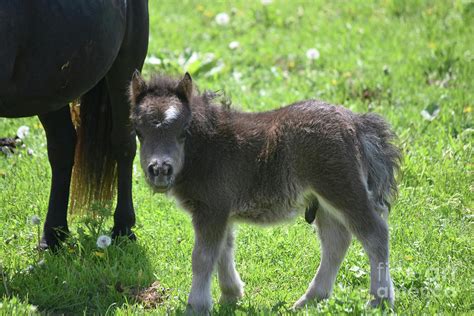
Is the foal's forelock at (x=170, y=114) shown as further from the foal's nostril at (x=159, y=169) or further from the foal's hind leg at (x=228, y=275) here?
the foal's hind leg at (x=228, y=275)

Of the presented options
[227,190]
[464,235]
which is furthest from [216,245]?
[464,235]

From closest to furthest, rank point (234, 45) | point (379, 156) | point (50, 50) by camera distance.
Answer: point (379, 156) < point (50, 50) < point (234, 45)

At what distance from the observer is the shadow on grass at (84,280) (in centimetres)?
546

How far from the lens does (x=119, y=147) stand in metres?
6.57

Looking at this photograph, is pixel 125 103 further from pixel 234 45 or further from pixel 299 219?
pixel 234 45

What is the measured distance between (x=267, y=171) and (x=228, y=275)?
2.35 feet

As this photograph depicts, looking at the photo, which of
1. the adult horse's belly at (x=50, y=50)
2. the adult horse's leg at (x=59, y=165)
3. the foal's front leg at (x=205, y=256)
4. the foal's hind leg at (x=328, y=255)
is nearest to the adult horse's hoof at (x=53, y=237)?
the adult horse's leg at (x=59, y=165)

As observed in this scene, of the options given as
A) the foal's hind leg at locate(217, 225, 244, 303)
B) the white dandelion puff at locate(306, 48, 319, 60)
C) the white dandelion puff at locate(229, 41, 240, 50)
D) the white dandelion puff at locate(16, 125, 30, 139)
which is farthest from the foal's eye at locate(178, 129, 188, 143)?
the white dandelion puff at locate(229, 41, 240, 50)

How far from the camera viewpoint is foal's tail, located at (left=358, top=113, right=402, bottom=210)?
519 cm

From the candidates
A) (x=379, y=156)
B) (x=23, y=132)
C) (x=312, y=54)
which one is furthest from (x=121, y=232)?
(x=312, y=54)

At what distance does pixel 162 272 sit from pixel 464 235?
87.3 inches

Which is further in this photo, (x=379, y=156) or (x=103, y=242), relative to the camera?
(x=103, y=242)

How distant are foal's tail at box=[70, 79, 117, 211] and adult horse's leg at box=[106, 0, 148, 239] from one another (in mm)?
100

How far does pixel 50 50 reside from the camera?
5.56m
